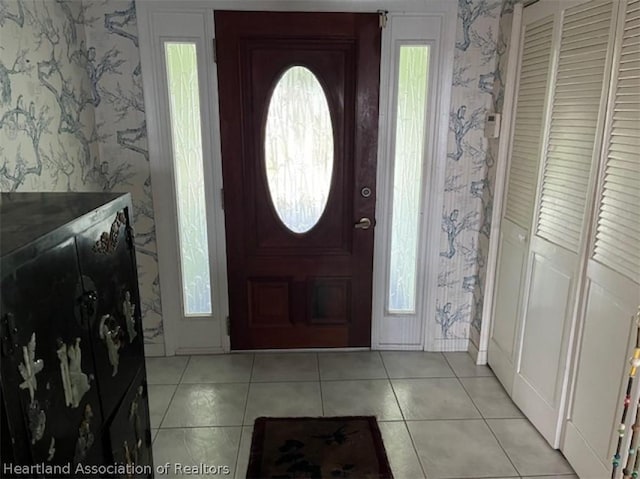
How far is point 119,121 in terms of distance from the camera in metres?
2.71

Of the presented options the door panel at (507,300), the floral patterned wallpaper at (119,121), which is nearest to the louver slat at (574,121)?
the door panel at (507,300)

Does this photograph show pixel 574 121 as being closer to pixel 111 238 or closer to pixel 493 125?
pixel 493 125

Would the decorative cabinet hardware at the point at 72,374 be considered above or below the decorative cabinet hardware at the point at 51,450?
above

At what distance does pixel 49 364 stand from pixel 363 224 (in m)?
2.10

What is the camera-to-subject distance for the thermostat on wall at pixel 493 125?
2650 millimetres

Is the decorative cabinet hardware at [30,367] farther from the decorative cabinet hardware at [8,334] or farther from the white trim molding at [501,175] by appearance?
the white trim molding at [501,175]

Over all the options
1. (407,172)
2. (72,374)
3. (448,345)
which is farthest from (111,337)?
(448,345)

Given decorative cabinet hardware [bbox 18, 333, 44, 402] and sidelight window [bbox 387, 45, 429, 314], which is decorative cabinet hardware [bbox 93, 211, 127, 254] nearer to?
decorative cabinet hardware [bbox 18, 333, 44, 402]

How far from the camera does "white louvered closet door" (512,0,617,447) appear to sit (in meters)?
1.90

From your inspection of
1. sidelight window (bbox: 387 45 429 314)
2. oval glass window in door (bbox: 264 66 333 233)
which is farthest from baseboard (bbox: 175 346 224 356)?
sidelight window (bbox: 387 45 429 314)

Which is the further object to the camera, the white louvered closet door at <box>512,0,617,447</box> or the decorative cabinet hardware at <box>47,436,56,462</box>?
the white louvered closet door at <box>512,0,617,447</box>

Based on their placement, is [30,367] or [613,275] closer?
[30,367]

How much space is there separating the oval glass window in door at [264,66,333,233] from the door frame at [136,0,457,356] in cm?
32

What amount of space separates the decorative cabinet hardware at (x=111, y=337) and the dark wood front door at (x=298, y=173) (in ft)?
4.99
